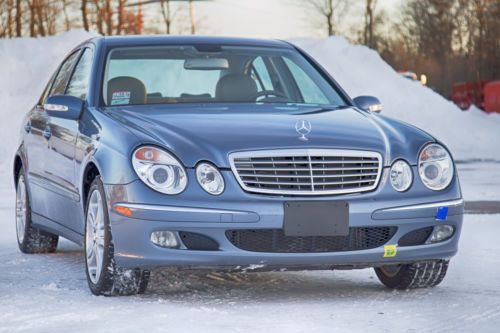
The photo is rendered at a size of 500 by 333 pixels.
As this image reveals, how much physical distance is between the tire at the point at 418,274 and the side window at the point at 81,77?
7.15 ft

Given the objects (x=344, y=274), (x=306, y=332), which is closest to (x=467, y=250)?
(x=344, y=274)

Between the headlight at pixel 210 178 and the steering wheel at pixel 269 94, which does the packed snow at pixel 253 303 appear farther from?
the steering wheel at pixel 269 94

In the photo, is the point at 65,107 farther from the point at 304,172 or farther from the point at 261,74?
the point at 304,172

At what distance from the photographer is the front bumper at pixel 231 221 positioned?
636 cm

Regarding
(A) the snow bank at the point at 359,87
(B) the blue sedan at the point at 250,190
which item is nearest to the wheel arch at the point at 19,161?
(B) the blue sedan at the point at 250,190

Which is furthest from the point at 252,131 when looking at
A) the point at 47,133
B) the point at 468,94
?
the point at 468,94

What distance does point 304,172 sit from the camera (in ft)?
21.4

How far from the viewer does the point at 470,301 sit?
6.76m

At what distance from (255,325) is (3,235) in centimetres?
548

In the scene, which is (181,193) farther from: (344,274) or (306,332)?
(344,274)

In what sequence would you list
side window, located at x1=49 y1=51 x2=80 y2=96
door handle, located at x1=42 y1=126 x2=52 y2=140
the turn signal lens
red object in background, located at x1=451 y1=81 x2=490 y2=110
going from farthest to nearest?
1. red object in background, located at x1=451 y1=81 x2=490 y2=110
2. side window, located at x1=49 y1=51 x2=80 y2=96
3. door handle, located at x1=42 y1=126 x2=52 y2=140
4. the turn signal lens

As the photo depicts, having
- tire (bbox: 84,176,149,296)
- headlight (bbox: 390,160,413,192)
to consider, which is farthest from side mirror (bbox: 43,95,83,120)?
headlight (bbox: 390,160,413,192)

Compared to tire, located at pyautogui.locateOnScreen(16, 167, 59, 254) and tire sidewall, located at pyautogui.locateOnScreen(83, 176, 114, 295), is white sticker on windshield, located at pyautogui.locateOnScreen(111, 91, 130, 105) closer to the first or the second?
tire sidewall, located at pyautogui.locateOnScreen(83, 176, 114, 295)

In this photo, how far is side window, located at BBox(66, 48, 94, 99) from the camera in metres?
8.08
